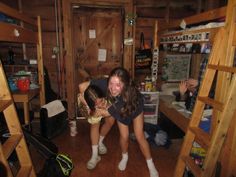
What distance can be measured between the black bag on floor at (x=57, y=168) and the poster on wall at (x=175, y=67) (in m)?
2.49

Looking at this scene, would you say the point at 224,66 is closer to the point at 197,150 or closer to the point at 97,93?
the point at 197,150

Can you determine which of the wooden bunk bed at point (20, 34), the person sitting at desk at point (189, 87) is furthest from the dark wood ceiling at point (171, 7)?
the wooden bunk bed at point (20, 34)

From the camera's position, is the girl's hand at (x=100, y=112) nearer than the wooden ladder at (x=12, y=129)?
No

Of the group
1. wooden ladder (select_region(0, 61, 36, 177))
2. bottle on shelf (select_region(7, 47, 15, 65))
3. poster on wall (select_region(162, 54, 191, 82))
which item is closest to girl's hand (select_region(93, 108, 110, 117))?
wooden ladder (select_region(0, 61, 36, 177))

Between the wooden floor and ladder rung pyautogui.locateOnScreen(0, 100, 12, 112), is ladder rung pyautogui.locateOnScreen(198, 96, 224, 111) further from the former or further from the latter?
ladder rung pyautogui.locateOnScreen(0, 100, 12, 112)

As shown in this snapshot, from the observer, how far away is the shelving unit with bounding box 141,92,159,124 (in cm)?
350

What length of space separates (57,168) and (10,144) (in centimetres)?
71

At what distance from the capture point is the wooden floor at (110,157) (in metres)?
2.30

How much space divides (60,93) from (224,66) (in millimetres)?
3124

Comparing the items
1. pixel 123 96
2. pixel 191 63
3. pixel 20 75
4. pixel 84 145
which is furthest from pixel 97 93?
pixel 191 63

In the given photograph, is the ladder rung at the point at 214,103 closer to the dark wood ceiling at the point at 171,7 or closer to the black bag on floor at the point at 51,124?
the black bag on floor at the point at 51,124

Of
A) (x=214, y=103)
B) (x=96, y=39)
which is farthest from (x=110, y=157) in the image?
(x=96, y=39)

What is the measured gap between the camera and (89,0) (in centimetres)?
354

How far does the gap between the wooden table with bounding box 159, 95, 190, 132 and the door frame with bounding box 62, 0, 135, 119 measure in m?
1.00
